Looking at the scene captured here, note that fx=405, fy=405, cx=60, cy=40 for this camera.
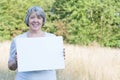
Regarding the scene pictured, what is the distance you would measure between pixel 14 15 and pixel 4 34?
932 mm

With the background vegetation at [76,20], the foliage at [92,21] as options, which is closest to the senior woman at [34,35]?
the background vegetation at [76,20]

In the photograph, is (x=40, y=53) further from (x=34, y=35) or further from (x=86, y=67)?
(x=86, y=67)

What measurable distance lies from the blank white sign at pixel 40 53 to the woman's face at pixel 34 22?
0.37ft

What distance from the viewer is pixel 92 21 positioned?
1697 centimetres

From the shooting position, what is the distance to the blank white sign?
12.9ft

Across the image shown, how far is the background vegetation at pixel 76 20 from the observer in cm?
1661

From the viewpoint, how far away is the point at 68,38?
1712cm

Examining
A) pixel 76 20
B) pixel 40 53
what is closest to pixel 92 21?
pixel 76 20

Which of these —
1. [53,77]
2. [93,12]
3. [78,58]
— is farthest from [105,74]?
[93,12]

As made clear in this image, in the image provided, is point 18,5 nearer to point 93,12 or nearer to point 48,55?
point 93,12

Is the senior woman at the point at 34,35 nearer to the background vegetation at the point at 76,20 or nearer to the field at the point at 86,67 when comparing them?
the field at the point at 86,67

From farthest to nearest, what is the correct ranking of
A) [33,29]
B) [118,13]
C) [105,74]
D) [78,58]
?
1. [118,13]
2. [78,58]
3. [105,74]
4. [33,29]

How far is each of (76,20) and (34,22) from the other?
13091 mm

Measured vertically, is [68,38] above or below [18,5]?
below
